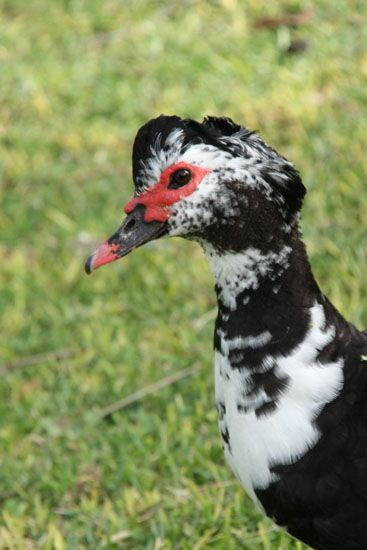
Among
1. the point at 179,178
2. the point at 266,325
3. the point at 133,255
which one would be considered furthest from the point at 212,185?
the point at 133,255

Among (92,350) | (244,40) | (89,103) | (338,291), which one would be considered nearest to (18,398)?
(92,350)

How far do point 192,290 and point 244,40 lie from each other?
1.95m

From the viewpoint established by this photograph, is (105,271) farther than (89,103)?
No

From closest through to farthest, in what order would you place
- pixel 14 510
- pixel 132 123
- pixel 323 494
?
pixel 323 494, pixel 14 510, pixel 132 123

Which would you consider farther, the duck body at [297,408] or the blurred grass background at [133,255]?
the blurred grass background at [133,255]

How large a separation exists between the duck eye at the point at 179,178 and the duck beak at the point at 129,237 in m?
0.10

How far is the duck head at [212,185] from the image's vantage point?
2.55m

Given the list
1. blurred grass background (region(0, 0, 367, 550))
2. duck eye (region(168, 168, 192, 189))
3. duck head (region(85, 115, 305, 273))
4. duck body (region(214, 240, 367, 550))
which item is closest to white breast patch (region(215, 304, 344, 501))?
duck body (region(214, 240, 367, 550))

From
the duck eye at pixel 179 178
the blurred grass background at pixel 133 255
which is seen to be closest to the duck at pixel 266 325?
the duck eye at pixel 179 178

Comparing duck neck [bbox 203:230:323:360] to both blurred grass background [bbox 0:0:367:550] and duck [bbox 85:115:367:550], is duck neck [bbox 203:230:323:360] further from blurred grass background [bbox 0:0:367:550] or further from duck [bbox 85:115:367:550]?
blurred grass background [bbox 0:0:367:550]

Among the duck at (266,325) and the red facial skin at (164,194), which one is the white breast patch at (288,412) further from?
the red facial skin at (164,194)

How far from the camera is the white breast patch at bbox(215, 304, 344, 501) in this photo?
2596mm

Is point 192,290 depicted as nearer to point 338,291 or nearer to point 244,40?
point 338,291

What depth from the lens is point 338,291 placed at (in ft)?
13.9
